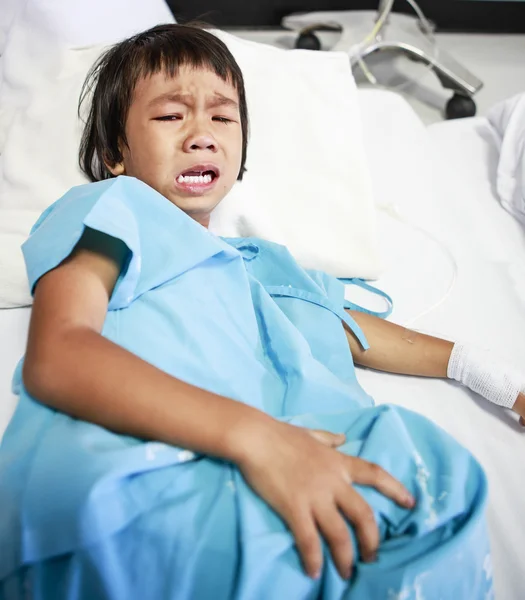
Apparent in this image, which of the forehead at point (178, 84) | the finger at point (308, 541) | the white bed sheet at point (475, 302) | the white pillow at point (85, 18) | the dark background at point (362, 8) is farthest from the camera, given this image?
the dark background at point (362, 8)

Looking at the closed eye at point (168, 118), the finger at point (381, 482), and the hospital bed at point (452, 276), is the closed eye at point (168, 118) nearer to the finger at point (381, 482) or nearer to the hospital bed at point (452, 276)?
the hospital bed at point (452, 276)

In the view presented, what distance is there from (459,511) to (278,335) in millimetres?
380

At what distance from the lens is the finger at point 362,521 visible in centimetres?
63

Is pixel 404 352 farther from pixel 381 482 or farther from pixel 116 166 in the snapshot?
pixel 116 166

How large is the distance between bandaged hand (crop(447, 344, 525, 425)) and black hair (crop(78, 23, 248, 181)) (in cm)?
62

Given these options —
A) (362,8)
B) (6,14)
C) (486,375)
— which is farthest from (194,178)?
(362,8)

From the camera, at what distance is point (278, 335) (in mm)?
943

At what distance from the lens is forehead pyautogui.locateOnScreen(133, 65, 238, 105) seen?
3.25 feet

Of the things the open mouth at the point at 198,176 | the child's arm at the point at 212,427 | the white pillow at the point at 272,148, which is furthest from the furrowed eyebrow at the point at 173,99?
the child's arm at the point at 212,427

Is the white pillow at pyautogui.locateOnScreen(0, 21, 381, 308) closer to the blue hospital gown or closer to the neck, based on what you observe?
the neck

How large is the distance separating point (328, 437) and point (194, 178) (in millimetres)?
480

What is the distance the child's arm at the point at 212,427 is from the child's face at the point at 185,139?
31 cm

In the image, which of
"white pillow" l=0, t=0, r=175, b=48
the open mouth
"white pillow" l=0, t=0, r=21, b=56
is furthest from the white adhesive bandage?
"white pillow" l=0, t=0, r=21, b=56

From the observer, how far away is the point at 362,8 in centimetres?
289
